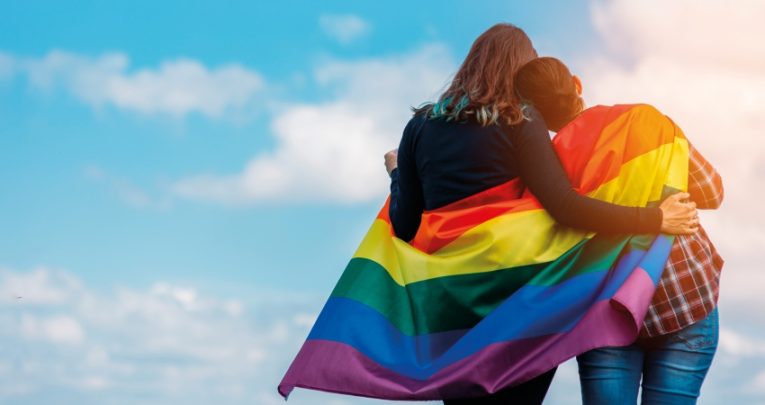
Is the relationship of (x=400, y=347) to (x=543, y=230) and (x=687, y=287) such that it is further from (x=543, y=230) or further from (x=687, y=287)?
(x=687, y=287)

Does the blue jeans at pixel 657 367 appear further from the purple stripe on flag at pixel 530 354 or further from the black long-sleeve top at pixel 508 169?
the black long-sleeve top at pixel 508 169

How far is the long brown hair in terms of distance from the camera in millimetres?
3436

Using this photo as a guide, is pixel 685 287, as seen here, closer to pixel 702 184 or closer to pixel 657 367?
pixel 657 367

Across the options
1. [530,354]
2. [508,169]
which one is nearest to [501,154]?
[508,169]

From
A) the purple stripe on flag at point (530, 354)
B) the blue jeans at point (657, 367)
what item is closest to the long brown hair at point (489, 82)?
the purple stripe on flag at point (530, 354)

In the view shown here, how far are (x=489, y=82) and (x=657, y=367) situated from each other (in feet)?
4.03

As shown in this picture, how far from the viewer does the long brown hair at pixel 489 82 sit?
3.44 meters

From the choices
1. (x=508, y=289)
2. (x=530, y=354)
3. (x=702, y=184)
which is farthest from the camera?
(x=702, y=184)

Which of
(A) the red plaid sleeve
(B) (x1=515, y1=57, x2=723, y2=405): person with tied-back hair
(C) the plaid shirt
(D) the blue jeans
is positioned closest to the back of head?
(B) (x1=515, y1=57, x2=723, y2=405): person with tied-back hair

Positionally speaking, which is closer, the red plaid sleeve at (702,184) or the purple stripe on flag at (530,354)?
the purple stripe on flag at (530,354)

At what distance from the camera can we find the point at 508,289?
352cm

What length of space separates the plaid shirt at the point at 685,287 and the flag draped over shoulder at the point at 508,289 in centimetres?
8

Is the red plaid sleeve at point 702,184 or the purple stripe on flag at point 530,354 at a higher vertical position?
the red plaid sleeve at point 702,184

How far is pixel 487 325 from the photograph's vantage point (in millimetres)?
3473
